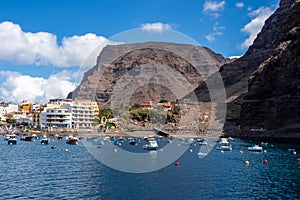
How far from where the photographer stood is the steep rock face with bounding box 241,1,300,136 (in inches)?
4924

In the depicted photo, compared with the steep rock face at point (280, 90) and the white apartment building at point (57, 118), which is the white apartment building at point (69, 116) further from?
the steep rock face at point (280, 90)

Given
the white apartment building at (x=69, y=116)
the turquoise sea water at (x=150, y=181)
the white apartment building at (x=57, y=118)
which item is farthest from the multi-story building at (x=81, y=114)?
the turquoise sea water at (x=150, y=181)

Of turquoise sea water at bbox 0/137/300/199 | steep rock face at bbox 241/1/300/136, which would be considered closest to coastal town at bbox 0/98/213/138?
steep rock face at bbox 241/1/300/136

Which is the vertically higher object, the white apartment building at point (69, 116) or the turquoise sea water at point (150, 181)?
the white apartment building at point (69, 116)

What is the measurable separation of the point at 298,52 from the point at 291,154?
63007 millimetres

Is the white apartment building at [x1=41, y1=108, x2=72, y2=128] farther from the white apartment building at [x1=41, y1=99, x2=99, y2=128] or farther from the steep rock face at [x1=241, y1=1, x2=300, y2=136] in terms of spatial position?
the steep rock face at [x1=241, y1=1, x2=300, y2=136]

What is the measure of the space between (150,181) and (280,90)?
104998 mm

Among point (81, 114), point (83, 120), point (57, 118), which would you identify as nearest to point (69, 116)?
point (57, 118)

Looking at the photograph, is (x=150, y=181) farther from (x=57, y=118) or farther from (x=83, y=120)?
(x=83, y=120)

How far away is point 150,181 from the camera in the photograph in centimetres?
4300

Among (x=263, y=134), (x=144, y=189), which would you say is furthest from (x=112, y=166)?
(x=263, y=134)

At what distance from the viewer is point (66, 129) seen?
534 feet

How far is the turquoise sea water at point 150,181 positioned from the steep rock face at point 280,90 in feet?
230

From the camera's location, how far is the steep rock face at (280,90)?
125062mm
